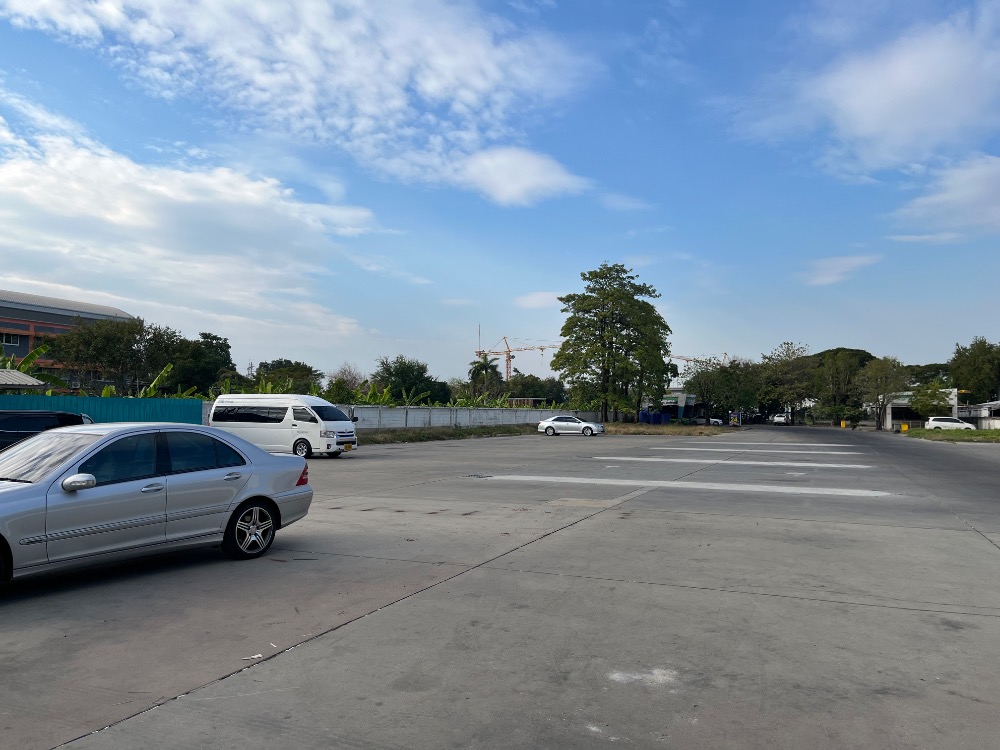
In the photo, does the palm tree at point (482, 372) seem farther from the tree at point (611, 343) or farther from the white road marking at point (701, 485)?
the white road marking at point (701, 485)

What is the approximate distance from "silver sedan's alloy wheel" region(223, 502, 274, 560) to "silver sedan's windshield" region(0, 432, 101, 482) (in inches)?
65.7

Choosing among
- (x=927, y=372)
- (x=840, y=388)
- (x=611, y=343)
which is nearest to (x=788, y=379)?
(x=840, y=388)

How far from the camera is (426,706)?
165 inches

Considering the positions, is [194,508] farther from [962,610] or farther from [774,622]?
[962,610]

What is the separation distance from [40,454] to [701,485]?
12.9m

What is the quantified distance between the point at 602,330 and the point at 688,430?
10972mm

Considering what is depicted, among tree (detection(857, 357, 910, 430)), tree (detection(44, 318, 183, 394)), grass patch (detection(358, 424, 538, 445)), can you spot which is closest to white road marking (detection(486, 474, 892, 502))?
grass patch (detection(358, 424, 538, 445))

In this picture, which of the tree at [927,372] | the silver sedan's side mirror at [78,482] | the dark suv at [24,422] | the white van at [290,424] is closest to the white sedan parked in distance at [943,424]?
the tree at [927,372]

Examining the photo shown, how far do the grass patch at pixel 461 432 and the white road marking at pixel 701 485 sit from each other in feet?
64.0

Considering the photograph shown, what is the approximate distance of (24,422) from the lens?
1475cm

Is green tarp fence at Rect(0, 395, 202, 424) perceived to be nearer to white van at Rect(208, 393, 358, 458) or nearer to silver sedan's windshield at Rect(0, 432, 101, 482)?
white van at Rect(208, 393, 358, 458)

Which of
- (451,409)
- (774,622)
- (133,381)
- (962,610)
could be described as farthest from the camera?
(133,381)

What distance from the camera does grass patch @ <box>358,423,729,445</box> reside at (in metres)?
37.3

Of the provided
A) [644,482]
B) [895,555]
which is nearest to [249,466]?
[895,555]
